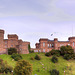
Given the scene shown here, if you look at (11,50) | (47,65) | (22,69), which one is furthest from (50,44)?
(22,69)

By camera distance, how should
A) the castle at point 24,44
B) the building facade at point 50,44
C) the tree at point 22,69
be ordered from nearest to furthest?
the tree at point 22,69 < the castle at point 24,44 < the building facade at point 50,44

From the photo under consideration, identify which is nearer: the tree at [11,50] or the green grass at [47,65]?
the green grass at [47,65]

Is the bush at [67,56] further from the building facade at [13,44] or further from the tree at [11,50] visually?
the tree at [11,50]

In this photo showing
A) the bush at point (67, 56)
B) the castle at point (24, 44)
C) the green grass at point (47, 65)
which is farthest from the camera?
the castle at point (24, 44)

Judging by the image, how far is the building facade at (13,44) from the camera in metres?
80.2

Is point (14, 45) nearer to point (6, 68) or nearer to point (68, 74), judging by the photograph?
point (6, 68)

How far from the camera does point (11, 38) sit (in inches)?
3260

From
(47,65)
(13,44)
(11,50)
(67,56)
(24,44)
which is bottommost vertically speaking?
(47,65)

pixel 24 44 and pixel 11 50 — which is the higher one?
pixel 24 44

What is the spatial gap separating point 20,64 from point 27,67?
225cm

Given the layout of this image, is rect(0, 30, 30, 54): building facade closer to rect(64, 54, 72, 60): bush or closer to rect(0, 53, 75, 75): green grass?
rect(0, 53, 75, 75): green grass

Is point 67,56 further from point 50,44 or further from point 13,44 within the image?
point 13,44

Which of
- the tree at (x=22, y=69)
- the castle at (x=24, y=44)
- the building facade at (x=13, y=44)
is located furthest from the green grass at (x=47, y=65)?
the tree at (x=22, y=69)

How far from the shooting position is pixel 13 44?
82.2 meters
